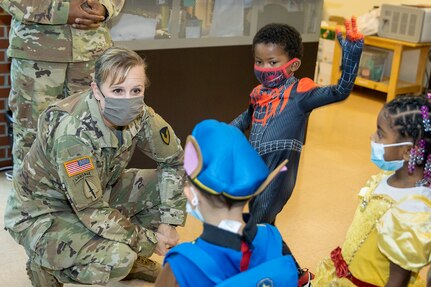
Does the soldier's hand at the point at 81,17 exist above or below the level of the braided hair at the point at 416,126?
above

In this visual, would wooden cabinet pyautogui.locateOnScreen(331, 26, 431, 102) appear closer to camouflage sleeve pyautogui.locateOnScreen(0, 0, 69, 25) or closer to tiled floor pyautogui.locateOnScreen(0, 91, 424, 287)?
tiled floor pyautogui.locateOnScreen(0, 91, 424, 287)

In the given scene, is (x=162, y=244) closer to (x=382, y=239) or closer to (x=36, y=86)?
(x=382, y=239)

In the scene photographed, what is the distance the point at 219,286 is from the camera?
136 centimetres

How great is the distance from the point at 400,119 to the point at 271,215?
820 mm

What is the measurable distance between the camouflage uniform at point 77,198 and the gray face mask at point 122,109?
0.05m

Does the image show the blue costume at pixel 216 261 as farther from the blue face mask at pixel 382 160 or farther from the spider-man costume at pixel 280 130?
the spider-man costume at pixel 280 130

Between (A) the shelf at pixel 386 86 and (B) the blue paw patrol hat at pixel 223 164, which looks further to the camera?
(A) the shelf at pixel 386 86

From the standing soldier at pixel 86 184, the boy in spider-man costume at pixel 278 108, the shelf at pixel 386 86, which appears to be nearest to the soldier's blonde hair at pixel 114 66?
the standing soldier at pixel 86 184

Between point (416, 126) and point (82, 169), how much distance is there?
110 centimetres

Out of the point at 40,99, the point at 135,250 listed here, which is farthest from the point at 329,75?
the point at 135,250

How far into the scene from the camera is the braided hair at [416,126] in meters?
1.75

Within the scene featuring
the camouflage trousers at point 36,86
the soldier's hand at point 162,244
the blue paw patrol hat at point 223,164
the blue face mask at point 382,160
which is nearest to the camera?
the blue paw patrol hat at point 223,164

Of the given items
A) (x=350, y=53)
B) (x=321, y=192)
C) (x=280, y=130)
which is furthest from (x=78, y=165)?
(x=321, y=192)

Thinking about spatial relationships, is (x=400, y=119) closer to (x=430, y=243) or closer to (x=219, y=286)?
(x=430, y=243)
